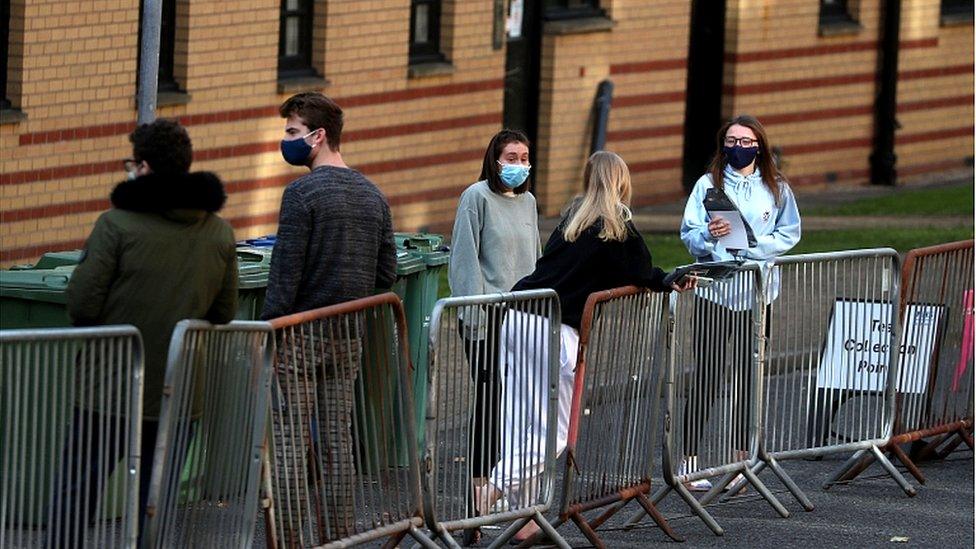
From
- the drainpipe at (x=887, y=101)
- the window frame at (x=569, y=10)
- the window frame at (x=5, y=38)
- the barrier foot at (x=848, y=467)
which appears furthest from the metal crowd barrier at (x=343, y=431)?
the drainpipe at (x=887, y=101)

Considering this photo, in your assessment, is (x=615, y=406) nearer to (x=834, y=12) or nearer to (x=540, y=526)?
(x=540, y=526)

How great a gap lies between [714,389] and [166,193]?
9.44 ft

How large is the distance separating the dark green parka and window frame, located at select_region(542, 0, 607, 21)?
12.4m

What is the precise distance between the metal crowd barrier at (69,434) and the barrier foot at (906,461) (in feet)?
14.6

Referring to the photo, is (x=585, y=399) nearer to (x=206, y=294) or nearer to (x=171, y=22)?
(x=206, y=294)

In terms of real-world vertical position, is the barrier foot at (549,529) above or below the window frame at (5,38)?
below

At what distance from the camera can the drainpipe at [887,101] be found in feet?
75.2

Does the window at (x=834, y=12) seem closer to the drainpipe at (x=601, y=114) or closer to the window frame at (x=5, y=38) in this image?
the drainpipe at (x=601, y=114)

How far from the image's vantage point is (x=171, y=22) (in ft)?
49.6

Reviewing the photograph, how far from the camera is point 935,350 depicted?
1003 cm

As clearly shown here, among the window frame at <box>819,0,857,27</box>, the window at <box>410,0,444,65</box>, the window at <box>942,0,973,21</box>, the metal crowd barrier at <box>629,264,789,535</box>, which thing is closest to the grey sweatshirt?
the metal crowd barrier at <box>629,264,789,535</box>

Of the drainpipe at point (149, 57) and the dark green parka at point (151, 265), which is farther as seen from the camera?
the drainpipe at point (149, 57)

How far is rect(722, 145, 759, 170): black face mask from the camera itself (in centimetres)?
955

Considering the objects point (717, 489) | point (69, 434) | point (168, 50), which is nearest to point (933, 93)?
point (168, 50)
